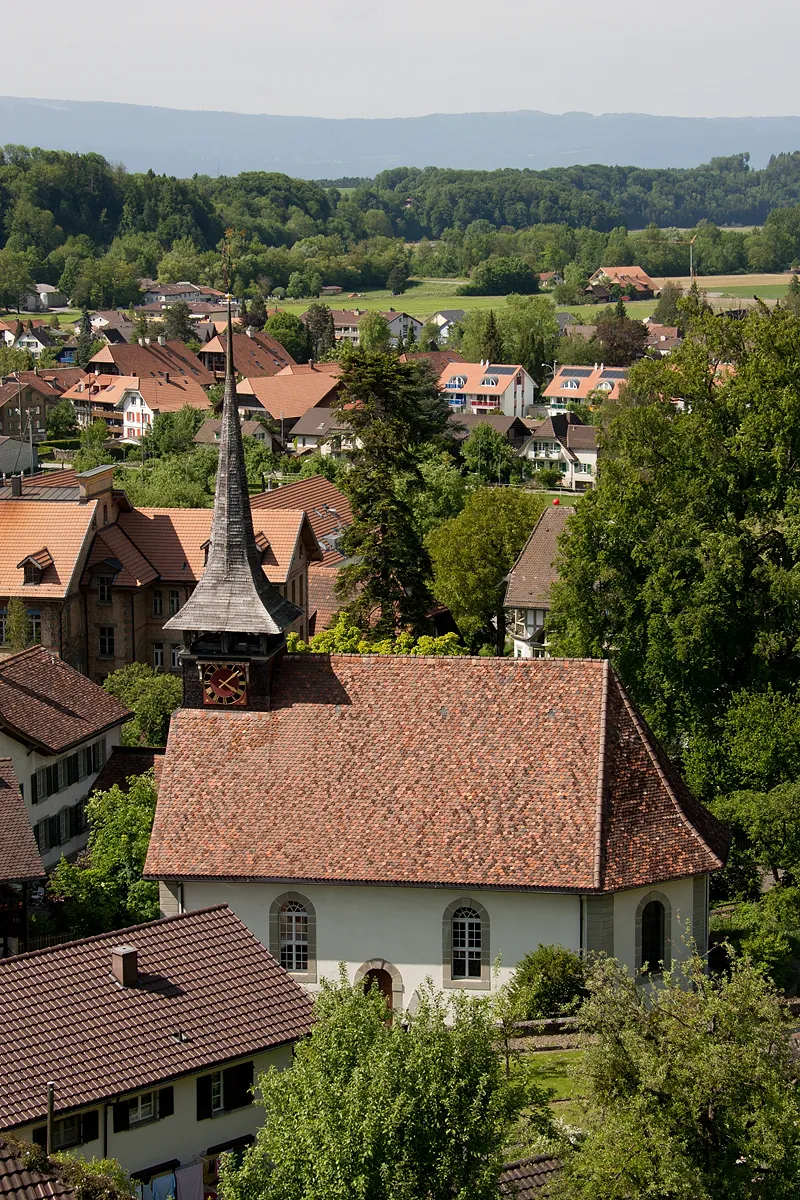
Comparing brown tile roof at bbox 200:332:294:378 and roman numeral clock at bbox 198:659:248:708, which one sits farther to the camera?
brown tile roof at bbox 200:332:294:378

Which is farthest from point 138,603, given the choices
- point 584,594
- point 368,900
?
point 368,900

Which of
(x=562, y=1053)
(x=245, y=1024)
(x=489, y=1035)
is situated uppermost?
(x=489, y=1035)

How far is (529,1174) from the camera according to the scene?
27547mm

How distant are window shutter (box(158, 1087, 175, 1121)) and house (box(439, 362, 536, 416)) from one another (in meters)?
144

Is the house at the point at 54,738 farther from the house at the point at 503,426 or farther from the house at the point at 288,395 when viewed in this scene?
the house at the point at 288,395

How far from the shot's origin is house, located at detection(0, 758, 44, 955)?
42.2 meters

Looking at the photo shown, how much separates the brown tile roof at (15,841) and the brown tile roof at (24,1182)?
61.3ft

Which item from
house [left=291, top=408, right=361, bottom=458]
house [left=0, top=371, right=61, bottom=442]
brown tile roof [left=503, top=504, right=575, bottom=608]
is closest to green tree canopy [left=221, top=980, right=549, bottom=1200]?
brown tile roof [left=503, top=504, right=575, bottom=608]

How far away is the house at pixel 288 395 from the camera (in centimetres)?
15500

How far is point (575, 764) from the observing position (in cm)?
3856

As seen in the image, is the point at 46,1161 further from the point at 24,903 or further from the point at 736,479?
the point at 736,479

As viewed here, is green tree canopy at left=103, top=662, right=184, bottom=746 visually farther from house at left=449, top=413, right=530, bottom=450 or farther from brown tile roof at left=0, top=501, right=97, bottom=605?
house at left=449, top=413, right=530, bottom=450

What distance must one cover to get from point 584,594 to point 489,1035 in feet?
85.1

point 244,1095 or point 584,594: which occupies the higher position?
point 584,594
